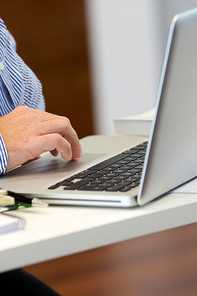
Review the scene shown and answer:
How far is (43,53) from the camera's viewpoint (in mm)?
3283

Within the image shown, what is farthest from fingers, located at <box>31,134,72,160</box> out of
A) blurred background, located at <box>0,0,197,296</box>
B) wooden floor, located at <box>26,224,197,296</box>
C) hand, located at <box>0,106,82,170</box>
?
blurred background, located at <box>0,0,197,296</box>

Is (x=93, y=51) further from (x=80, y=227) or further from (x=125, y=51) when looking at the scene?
(x=80, y=227)

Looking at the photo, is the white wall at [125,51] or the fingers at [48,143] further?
the white wall at [125,51]

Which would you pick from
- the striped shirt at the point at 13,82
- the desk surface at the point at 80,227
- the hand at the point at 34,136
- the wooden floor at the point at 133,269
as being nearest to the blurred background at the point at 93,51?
the wooden floor at the point at 133,269

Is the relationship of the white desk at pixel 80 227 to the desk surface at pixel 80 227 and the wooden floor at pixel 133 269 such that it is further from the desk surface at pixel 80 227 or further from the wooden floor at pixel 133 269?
the wooden floor at pixel 133 269

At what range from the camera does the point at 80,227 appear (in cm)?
59

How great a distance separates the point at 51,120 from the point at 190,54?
0.95ft

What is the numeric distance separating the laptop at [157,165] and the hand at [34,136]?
0.03 meters

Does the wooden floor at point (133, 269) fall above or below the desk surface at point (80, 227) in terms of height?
below

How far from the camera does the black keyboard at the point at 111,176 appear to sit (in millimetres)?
684

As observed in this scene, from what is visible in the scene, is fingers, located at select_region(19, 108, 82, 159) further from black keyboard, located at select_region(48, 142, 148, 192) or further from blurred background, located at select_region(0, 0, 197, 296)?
blurred background, located at select_region(0, 0, 197, 296)

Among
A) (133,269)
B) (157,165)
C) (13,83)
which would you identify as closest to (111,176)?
(157,165)

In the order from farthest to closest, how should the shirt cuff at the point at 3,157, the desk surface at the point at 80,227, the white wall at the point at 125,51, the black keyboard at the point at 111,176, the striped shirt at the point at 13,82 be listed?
the white wall at the point at 125,51, the striped shirt at the point at 13,82, the shirt cuff at the point at 3,157, the black keyboard at the point at 111,176, the desk surface at the point at 80,227

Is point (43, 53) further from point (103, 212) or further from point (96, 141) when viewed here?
point (103, 212)
